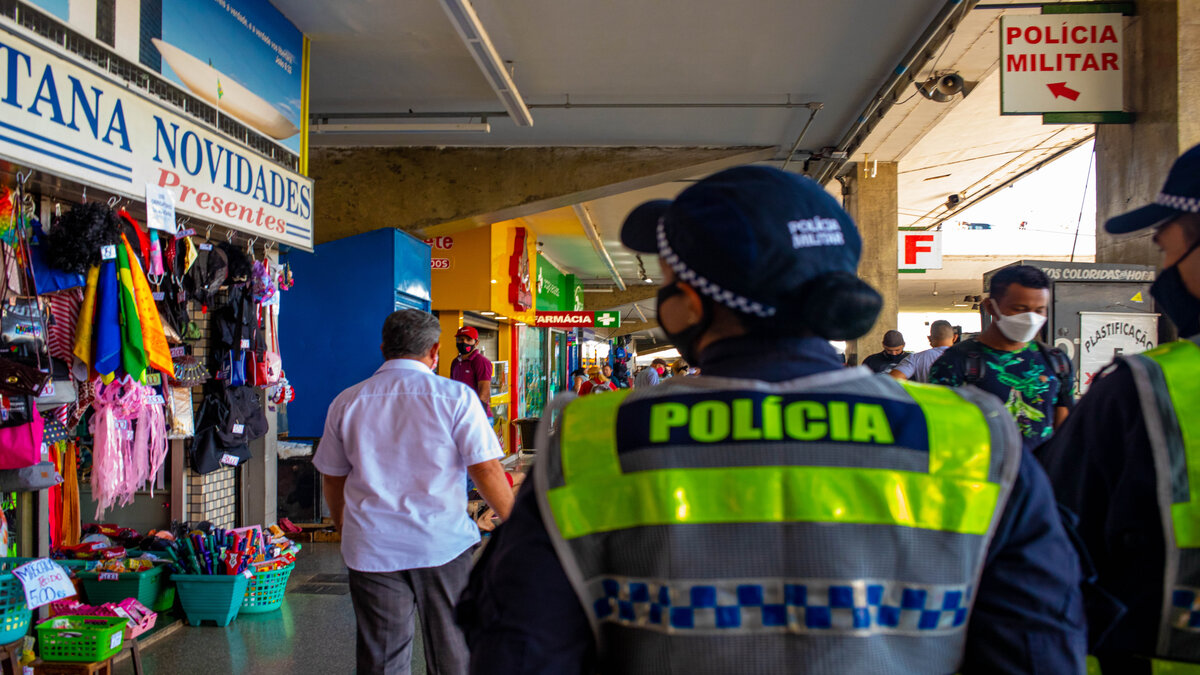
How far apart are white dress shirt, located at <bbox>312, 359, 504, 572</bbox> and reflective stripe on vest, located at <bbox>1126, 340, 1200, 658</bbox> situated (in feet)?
7.65

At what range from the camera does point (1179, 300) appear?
1.63 metres

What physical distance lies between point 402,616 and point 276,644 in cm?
207

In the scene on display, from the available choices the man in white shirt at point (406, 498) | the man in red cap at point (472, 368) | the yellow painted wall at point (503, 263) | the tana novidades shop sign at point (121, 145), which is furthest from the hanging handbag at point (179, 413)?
the yellow painted wall at point (503, 263)

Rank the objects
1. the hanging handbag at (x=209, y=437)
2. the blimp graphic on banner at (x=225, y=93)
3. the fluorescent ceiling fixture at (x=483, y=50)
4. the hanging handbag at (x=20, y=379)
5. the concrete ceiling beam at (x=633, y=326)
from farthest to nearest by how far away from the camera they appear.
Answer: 1. the concrete ceiling beam at (x=633, y=326)
2. the hanging handbag at (x=209, y=437)
3. the fluorescent ceiling fixture at (x=483, y=50)
4. the blimp graphic on banner at (x=225, y=93)
5. the hanging handbag at (x=20, y=379)

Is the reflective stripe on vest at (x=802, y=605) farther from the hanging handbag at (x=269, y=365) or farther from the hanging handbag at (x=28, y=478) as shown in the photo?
the hanging handbag at (x=269, y=365)

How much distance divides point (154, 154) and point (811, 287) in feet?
13.6

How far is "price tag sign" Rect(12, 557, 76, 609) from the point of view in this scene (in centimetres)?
332

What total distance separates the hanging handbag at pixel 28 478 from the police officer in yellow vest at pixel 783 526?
3.71 metres

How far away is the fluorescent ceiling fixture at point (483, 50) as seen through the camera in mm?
5082

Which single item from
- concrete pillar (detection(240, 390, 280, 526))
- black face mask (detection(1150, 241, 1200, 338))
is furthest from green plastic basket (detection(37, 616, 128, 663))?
black face mask (detection(1150, 241, 1200, 338))

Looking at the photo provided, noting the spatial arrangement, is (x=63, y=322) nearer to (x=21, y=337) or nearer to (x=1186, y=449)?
(x=21, y=337)

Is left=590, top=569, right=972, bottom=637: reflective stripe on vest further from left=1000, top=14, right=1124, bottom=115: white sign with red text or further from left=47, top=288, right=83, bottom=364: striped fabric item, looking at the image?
left=1000, top=14, right=1124, bottom=115: white sign with red text

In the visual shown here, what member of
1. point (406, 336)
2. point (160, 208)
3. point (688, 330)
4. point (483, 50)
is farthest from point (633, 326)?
point (688, 330)

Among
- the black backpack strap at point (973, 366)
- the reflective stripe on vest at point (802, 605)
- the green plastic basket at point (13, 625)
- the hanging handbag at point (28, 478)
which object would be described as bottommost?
the green plastic basket at point (13, 625)
